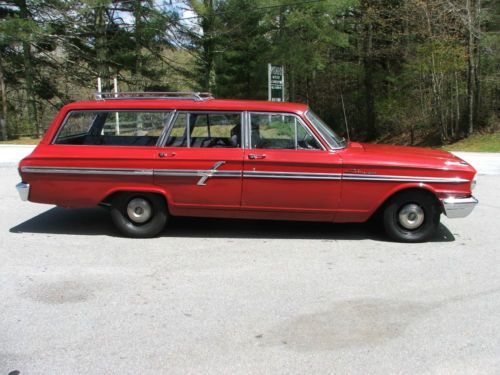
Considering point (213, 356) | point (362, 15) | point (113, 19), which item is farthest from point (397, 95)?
point (213, 356)

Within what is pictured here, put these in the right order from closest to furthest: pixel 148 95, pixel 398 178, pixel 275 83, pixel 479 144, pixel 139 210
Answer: pixel 398 178 → pixel 139 210 → pixel 148 95 → pixel 275 83 → pixel 479 144

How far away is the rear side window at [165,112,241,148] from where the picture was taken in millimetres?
5992

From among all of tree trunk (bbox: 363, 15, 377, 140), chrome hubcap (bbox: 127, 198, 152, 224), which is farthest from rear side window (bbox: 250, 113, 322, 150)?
tree trunk (bbox: 363, 15, 377, 140)

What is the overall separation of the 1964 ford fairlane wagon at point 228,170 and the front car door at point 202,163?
0.04 ft

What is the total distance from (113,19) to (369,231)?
983 inches

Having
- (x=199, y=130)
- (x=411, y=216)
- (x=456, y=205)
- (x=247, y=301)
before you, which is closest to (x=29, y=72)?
(x=199, y=130)

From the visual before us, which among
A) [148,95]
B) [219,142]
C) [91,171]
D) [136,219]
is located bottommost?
[136,219]

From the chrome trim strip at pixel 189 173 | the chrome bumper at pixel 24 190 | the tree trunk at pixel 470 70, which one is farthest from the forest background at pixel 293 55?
the chrome bumper at pixel 24 190

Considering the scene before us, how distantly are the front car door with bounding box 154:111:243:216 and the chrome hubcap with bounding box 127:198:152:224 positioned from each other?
1.08ft

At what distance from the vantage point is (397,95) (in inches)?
1006

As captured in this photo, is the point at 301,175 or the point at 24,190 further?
the point at 24,190

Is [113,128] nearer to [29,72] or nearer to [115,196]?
[115,196]

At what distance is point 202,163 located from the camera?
586 centimetres

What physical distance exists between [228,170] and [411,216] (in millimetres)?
2306
